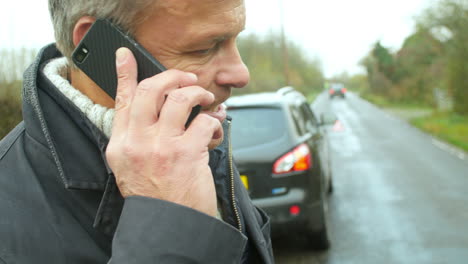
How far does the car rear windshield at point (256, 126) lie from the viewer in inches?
204

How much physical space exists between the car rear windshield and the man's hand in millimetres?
3943

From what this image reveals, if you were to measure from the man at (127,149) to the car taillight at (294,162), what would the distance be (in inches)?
141

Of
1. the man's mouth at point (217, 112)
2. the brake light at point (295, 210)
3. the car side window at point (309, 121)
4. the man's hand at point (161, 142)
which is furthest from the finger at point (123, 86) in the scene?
the car side window at point (309, 121)

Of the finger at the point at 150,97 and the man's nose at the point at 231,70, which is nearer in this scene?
the finger at the point at 150,97

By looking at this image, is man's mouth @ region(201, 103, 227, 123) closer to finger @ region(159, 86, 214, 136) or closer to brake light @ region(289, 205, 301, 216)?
finger @ region(159, 86, 214, 136)

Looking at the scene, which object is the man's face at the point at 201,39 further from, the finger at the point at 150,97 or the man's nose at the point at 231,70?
the finger at the point at 150,97

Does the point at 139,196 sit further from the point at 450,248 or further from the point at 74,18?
the point at 450,248

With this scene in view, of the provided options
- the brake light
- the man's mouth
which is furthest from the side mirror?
the man's mouth

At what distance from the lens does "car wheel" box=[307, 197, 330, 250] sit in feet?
17.4

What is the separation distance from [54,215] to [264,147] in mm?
3978

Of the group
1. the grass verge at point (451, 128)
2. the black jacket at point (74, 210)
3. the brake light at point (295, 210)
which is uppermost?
the black jacket at point (74, 210)

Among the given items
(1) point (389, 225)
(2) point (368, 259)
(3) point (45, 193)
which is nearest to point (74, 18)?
(3) point (45, 193)

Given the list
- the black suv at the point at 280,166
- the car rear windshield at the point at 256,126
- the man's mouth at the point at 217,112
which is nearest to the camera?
the man's mouth at the point at 217,112

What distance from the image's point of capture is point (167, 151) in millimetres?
1080
